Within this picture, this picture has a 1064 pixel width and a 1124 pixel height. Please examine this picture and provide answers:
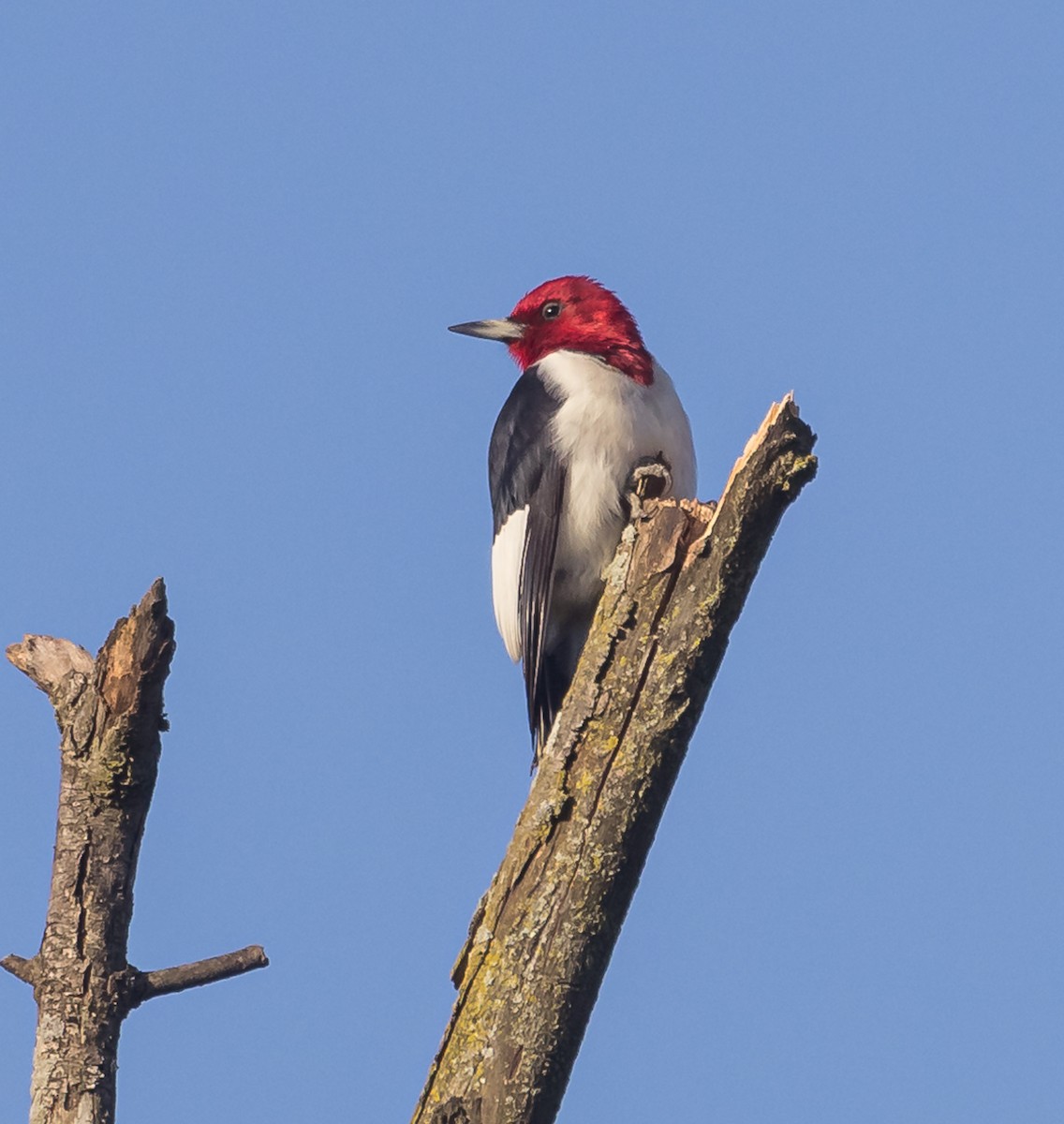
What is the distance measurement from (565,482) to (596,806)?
218 centimetres

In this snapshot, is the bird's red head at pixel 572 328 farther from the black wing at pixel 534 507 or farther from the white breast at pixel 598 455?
the black wing at pixel 534 507

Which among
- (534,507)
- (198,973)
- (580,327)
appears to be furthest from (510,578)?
(198,973)

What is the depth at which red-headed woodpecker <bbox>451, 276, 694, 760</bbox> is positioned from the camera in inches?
247

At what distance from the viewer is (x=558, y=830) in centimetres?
433

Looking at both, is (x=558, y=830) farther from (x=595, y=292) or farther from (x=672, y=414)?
(x=595, y=292)

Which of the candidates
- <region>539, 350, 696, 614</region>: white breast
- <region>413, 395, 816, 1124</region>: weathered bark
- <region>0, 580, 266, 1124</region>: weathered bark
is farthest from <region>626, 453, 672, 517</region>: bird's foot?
<region>0, 580, 266, 1124</region>: weathered bark

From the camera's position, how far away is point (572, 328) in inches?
288

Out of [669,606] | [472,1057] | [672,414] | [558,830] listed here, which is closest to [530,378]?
[672,414]

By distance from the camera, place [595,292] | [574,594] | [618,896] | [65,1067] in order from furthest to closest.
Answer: [595,292] → [574,594] → [618,896] → [65,1067]

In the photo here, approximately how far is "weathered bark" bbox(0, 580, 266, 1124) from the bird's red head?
3.10 m

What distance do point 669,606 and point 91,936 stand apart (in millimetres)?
1751

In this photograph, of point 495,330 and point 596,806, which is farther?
point 495,330

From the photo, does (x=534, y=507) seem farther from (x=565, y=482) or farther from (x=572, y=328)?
(x=572, y=328)

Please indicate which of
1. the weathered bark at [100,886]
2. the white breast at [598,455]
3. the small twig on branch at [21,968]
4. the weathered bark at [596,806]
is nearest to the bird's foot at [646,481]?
the white breast at [598,455]
